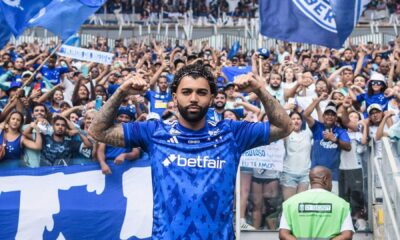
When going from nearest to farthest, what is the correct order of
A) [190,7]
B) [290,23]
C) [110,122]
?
[110,122], [290,23], [190,7]

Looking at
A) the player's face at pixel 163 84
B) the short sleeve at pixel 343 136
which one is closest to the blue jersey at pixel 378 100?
the short sleeve at pixel 343 136

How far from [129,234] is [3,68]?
6.83m

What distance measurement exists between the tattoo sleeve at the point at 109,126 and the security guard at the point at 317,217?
2.52 metres

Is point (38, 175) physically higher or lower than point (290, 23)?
lower

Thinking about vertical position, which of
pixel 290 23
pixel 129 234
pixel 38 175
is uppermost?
pixel 290 23

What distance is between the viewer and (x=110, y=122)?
517 centimetres

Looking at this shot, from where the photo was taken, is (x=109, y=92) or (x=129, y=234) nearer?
(x=129, y=234)

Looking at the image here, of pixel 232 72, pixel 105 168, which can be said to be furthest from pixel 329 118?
pixel 232 72

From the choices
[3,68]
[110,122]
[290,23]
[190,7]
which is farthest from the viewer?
[190,7]

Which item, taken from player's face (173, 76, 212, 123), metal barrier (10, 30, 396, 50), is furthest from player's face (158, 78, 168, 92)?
metal barrier (10, 30, 396, 50)

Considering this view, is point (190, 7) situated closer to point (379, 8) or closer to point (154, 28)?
point (154, 28)

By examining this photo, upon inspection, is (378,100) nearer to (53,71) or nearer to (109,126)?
(53,71)

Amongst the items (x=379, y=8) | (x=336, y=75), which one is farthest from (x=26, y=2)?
(x=379, y=8)

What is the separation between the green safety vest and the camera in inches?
282
